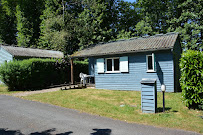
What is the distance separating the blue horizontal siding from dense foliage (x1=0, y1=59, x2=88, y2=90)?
5201mm

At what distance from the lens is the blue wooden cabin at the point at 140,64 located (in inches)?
427

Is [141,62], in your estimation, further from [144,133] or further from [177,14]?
[177,14]

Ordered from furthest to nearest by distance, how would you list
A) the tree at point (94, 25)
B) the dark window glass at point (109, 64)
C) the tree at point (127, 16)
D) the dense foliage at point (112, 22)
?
1. the tree at point (127, 16)
2. the tree at point (94, 25)
3. the dense foliage at point (112, 22)
4. the dark window glass at point (109, 64)

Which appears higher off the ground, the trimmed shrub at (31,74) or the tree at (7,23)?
the tree at (7,23)

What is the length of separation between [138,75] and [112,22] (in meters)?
16.9

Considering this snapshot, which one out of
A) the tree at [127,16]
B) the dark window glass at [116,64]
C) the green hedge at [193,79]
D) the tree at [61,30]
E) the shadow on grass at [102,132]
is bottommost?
the shadow on grass at [102,132]

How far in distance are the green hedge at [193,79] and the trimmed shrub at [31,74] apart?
11.8 meters

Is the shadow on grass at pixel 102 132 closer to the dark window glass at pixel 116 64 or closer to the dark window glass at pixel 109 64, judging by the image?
the dark window glass at pixel 116 64

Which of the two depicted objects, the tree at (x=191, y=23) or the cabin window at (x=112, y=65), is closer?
the cabin window at (x=112, y=65)

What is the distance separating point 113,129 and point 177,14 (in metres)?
23.5

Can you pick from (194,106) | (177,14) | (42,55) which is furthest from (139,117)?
(177,14)

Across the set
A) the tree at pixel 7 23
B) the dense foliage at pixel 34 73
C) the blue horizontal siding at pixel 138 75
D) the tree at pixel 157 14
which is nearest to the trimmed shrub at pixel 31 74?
the dense foliage at pixel 34 73

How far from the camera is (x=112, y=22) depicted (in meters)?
26.6

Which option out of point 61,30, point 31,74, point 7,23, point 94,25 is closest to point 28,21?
point 7,23
